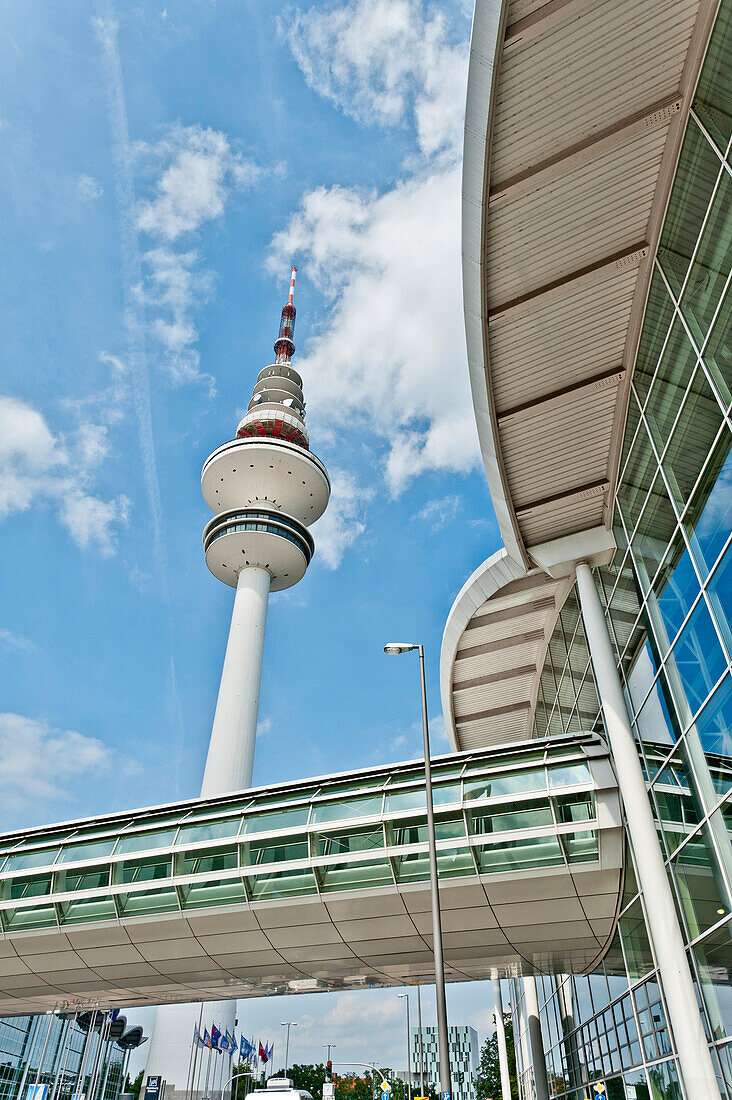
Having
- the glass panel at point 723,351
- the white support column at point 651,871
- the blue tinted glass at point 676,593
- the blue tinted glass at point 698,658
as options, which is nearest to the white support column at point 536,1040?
the white support column at point 651,871

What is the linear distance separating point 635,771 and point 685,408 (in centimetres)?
727

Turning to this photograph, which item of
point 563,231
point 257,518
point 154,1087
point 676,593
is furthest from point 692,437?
point 257,518

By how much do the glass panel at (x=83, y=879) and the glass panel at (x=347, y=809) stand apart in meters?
7.43

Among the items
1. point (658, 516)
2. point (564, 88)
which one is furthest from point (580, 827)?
point (564, 88)

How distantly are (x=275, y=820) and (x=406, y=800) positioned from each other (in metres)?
4.21

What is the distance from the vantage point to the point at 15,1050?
74562 millimetres

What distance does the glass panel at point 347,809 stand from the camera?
21781mm

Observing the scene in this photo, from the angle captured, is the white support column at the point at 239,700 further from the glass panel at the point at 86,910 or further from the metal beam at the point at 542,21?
the metal beam at the point at 542,21

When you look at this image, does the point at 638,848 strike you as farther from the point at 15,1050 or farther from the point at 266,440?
the point at 15,1050

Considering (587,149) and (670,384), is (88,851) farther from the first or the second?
(587,149)

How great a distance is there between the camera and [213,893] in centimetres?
2297

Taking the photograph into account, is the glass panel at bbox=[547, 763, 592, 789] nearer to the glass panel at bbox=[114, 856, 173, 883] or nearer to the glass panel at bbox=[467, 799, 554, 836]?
the glass panel at bbox=[467, 799, 554, 836]

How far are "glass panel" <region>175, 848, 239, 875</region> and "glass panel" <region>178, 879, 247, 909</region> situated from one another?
1.15 ft

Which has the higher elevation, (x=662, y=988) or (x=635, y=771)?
(x=635, y=771)
